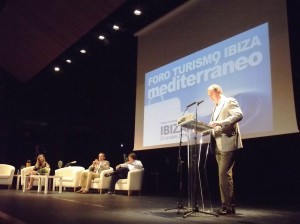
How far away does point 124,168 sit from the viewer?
7.00 metres

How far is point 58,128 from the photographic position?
1190cm

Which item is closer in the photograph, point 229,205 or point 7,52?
point 229,205

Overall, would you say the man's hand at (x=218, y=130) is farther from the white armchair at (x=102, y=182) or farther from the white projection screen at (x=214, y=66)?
the white armchair at (x=102, y=182)

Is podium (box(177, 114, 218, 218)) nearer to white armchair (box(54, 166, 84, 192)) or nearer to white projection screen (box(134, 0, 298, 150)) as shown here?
white projection screen (box(134, 0, 298, 150))

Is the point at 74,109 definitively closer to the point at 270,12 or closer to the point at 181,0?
the point at 181,0

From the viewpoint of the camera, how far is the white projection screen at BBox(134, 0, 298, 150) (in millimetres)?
4461

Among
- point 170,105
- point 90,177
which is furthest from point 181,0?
point 90,177

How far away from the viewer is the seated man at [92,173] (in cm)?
739

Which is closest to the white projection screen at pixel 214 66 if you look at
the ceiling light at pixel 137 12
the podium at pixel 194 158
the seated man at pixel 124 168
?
the podium at pixel 194 158

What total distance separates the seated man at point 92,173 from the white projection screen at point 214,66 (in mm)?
1122

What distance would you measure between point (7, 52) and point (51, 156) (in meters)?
3.96

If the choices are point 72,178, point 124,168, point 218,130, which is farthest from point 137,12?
point 218,130

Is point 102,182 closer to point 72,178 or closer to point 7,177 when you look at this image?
point 72,178

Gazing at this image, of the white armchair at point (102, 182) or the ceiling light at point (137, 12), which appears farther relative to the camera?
the white armchair at point (102, 182)
